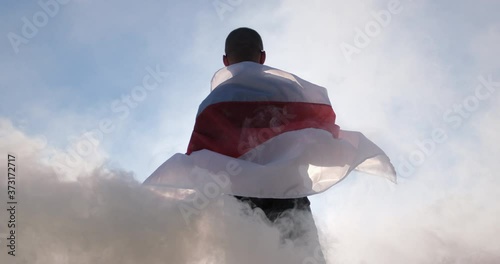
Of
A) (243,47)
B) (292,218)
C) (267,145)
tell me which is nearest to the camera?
(292,218)

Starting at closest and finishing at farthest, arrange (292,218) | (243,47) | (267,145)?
1. (292,218)
2. (267,145)
3. (243,47)

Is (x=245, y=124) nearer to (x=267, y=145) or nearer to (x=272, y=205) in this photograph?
(x=267, y=145)

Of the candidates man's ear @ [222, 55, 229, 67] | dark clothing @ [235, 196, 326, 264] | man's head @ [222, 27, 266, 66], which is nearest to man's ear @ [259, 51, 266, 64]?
man's head @ [222, 27, 266, 66]

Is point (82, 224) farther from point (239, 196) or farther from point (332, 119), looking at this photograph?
point (332, 119)

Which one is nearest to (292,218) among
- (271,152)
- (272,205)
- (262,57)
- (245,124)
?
(272,205)

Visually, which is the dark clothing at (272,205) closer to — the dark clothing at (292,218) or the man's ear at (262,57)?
the dark clothing at (292,218)

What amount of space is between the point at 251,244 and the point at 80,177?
77 cm

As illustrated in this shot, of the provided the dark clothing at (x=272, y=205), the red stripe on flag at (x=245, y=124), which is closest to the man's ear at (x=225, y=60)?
the red stripe on flag at (x=245, y=124)

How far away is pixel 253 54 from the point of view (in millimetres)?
3062

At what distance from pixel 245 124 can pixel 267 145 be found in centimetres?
18

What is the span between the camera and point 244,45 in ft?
10.1

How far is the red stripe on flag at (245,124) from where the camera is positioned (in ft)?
8.34

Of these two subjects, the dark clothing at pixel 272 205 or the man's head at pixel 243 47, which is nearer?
the dark clothing at pixel 272 205

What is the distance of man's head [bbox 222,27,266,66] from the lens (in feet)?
10.0
